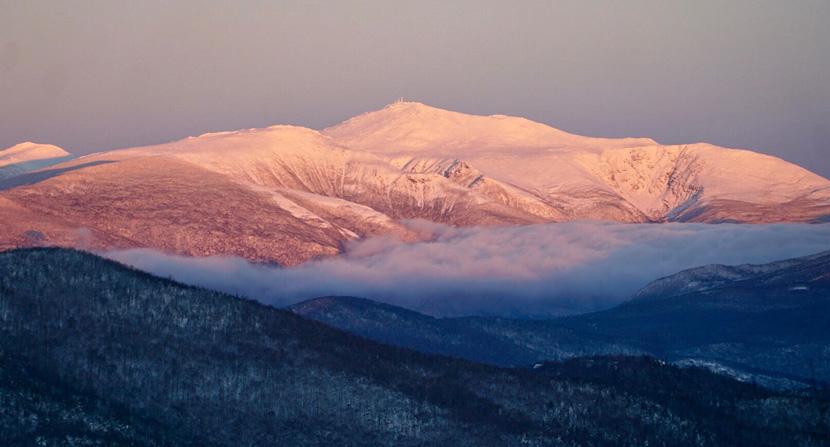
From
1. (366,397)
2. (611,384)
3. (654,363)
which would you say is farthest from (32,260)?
(654,363)

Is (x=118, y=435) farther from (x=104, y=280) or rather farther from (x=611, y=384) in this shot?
(x=611, y=384)

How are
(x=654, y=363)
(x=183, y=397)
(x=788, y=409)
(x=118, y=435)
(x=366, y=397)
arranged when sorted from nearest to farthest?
(x=118, y=435) → (x=183, y=397) → (x=366, y=397) → (x=788, y=409) → (x=654, y=363)

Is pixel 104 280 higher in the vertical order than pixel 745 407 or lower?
higher

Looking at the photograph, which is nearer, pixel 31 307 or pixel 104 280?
pixel 31 307

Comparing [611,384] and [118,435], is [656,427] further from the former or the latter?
[118,435]

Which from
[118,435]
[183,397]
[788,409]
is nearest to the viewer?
[118,435]

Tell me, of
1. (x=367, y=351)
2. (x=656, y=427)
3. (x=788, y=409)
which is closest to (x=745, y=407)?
(x=788, y=409)
